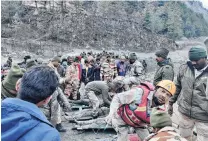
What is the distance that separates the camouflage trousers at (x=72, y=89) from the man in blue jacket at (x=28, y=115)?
7.05m

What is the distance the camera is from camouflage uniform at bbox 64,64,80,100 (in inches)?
354

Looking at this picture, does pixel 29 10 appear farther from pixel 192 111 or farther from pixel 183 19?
pixel 192 111

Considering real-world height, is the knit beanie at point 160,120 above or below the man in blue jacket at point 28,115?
below

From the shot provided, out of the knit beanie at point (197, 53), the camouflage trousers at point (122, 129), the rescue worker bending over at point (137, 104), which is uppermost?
the knit beanie at point (197, 53)

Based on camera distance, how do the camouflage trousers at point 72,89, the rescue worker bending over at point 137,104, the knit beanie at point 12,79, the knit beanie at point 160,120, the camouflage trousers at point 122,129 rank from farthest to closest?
1. the camouflage trousers at point 72,89
2. the camouflage trousers at point 122,129
3. the rescue worker bending over at point 137,104
4. the knit beanie at point 12,79
5. the knit beanie at point 160,120

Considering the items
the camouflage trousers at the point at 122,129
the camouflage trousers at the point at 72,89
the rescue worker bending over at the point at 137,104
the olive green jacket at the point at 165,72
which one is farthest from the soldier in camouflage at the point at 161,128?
the camouflage trousers at the point at 72,89

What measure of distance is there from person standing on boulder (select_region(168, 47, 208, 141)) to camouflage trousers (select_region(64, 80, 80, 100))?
193 inches

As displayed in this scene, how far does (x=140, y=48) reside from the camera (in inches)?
1692

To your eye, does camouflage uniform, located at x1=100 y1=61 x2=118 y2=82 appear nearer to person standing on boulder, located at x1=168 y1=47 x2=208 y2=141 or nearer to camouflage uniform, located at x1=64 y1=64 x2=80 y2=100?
camouflage uniform, located at x1=64 y1=64 x2=80 y2=100

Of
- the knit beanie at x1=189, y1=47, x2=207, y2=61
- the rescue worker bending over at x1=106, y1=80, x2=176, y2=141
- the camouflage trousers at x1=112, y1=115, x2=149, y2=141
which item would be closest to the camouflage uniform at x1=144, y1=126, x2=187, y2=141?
the rescue worker bending over at x1=106, y1=80, x2=176, y2=141

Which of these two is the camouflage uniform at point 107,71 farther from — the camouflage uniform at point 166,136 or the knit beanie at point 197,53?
the camouflage uniform at point 166,136

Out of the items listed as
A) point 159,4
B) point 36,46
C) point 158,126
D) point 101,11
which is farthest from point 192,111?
point 159,4

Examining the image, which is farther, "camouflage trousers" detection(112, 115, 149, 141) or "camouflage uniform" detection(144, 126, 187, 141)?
"camouflage trousers" detection(112, 115, 149, 141)

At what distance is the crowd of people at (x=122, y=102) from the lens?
1.73 m
